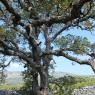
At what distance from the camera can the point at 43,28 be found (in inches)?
1410

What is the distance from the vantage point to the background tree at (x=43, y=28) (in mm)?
21875

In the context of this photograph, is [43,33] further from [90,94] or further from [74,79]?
[90,94]

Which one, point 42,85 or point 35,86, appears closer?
point 42,85

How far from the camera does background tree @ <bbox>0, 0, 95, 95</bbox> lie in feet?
71.8

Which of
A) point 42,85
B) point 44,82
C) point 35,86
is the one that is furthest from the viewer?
point 35,86

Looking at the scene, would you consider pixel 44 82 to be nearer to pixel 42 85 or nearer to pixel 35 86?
pixel 42 85

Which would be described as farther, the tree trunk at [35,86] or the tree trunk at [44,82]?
the tree trunk at [35,86]

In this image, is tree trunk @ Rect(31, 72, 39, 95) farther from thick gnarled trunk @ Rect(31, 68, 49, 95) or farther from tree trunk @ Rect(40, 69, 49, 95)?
tree trunk @ Rect(40, 69, 49, 95)

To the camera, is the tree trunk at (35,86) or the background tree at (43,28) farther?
the tree trunk at (35,86)

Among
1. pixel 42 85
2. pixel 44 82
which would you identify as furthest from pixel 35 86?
pixel 44 82

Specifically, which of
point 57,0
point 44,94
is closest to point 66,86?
point 44,94

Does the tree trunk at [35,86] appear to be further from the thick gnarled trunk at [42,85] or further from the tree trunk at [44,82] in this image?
the tree trunk at [44,82]

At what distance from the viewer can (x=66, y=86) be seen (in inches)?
1534

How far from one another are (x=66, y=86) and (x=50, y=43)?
19.3 ft
